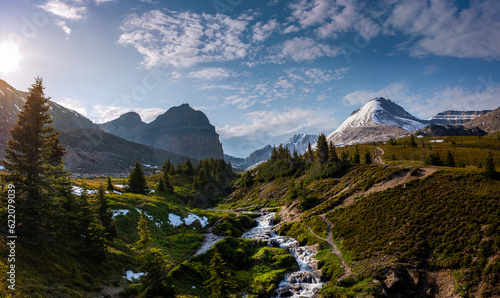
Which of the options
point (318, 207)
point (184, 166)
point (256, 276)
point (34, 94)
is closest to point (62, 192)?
point (34, 94)

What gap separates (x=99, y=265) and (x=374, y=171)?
69.9 meters

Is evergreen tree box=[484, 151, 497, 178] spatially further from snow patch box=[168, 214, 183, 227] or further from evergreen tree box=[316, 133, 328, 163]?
snow patch box=[168, 214, 183, 227]

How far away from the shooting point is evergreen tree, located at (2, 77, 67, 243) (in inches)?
917

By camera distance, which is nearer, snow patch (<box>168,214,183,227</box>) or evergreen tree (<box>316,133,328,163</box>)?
snow patch (<box>168,214,183,227</box>)

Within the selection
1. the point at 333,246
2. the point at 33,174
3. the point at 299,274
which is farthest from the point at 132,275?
the point at 333,246

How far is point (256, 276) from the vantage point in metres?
40.2

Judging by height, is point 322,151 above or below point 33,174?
above

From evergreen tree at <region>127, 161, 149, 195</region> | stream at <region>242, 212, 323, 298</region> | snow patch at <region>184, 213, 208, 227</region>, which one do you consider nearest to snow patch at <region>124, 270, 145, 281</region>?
stream at <region>242, 212, 323, 298</region>

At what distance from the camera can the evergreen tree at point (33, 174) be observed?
917 inches

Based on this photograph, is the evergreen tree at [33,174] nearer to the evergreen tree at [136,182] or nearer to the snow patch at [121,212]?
the snow patch at [121,212]

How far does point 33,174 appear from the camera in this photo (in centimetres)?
2498

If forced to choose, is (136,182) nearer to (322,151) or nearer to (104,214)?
(104,214)

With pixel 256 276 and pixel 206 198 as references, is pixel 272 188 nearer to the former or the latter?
pixel 206 198

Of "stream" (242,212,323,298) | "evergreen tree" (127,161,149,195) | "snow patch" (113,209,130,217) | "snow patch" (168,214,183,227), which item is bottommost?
"stream" (242,212,323,298)
